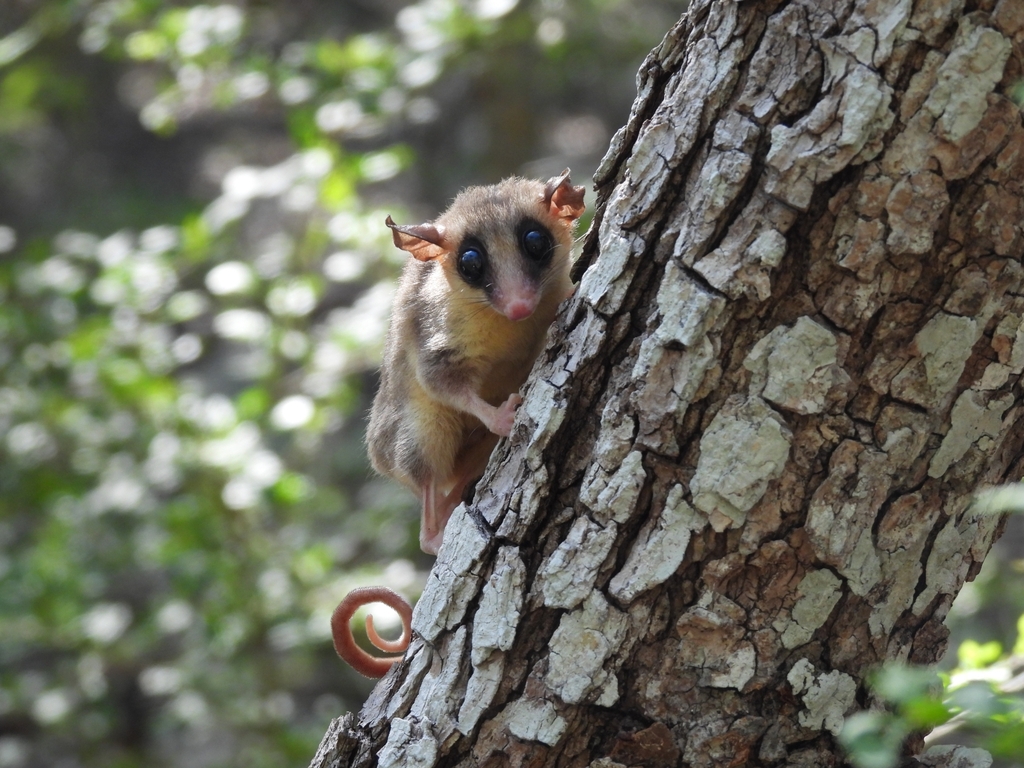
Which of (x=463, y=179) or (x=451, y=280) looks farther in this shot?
(x=463, y=179)

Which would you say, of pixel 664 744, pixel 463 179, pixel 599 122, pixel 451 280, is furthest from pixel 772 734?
pixel 599 122

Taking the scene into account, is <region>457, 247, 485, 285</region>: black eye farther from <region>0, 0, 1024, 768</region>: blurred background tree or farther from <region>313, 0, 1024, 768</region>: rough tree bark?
<region>0, 0, 1024, 768</region>: blurred background tree

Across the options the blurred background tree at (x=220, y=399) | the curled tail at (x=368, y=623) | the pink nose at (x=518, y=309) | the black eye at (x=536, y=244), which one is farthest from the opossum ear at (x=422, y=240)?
the blurred background tree at (x=220, y=399)

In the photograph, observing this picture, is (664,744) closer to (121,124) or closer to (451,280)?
(451,280)

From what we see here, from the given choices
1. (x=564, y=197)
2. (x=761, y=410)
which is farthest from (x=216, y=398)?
(x=761, y=410)

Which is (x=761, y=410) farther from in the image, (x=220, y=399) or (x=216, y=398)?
(x=216, y=398)

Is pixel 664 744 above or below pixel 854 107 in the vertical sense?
below

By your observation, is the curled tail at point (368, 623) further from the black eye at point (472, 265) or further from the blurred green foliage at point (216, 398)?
the blurred green foliage at point (216, 398)
